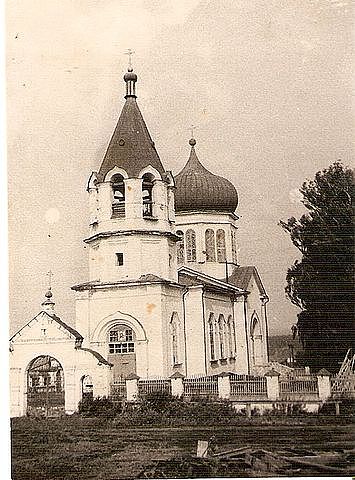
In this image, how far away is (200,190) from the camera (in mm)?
2980

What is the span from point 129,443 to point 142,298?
58 cm

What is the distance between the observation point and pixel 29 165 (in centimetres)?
298

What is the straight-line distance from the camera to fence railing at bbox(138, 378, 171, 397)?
9.46ft

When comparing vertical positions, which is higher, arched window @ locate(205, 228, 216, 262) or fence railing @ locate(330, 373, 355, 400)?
arched window @ locate(205, 228, 216, 262)

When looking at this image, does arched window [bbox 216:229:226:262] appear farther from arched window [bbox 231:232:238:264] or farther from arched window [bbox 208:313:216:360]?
arched window [bbox 208:313:216:360]

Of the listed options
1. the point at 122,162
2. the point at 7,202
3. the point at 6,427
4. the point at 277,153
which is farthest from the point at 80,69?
the point at 6,427

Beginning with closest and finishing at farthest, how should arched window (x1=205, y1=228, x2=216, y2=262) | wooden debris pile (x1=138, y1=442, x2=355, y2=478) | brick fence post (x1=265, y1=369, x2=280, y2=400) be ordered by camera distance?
wooden debris pile (x1=138, y1=442, x2=355, y2=478), brick fence post (x1=265, y1=369, x2=280, y2=400), arched window (x1=205, y1=228, x2=216, y2=262)

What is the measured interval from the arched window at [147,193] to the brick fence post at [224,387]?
74cm

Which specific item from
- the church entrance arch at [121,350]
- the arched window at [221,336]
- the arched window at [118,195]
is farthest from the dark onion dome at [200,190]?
the church entrance arch at [121,350]

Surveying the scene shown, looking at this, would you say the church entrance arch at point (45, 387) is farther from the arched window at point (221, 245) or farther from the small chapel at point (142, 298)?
the arched window at point (221, 245)

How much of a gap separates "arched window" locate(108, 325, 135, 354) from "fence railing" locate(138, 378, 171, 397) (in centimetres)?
15

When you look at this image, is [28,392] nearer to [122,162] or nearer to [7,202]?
[7,202]

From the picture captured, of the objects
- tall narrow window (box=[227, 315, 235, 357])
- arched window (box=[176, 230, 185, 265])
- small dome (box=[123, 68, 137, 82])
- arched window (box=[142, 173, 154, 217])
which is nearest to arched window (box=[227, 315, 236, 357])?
tall narrow window (box=[227, 315, 235, 357])

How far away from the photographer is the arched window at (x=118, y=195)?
9.71 feet
